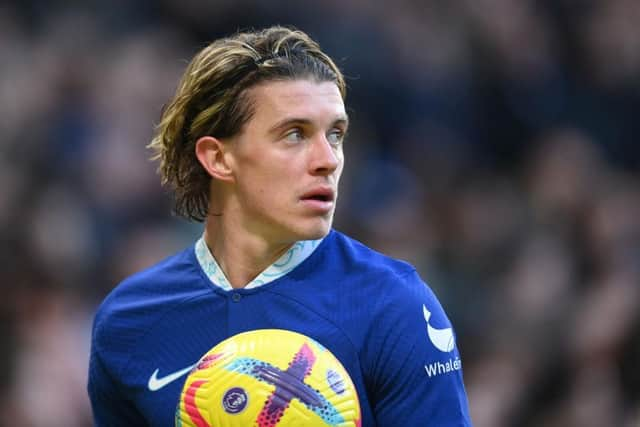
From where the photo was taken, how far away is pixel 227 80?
379 cm

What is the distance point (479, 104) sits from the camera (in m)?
9.72

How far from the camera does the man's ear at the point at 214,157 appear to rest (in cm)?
382

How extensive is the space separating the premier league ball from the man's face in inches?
17.4

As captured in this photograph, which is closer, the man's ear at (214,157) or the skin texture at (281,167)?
the skin texture at (281,167)

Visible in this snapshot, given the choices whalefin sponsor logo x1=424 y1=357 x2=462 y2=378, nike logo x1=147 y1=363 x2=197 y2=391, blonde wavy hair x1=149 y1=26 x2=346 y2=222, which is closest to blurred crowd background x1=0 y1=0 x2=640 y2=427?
blonde wavy hair x1=149 y1=26 x2=346 y2=222

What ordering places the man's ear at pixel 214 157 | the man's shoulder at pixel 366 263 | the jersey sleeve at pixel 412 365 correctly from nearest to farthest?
the jersey sleeve at pixel 412 365, the man's shoulder at pixel 366 263, the man's ear at pixel 214 157

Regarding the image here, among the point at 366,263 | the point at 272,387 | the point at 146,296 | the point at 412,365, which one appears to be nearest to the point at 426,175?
the point at 146,296

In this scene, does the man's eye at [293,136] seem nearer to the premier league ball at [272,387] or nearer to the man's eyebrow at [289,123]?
the man's eyebrow at [289,123]

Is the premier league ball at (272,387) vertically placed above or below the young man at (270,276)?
below

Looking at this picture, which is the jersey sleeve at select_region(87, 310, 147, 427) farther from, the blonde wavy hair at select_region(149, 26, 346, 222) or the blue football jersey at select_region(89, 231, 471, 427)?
the blonde wavy hair at select_region(149, 26, 346, 222)

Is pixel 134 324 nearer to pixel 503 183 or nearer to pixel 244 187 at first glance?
pixel 244 187

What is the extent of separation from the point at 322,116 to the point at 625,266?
454 centimetres

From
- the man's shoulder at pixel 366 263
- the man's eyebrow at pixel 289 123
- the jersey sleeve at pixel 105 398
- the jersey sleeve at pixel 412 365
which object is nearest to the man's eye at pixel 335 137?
the man's eyebrow at pixel 289 123

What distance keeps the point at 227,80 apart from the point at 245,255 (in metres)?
0.53
